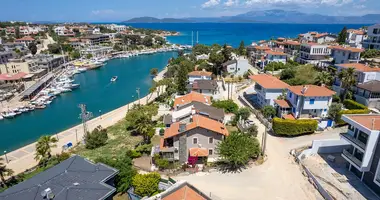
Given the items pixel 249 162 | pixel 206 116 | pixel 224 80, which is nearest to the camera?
pixel 249 162

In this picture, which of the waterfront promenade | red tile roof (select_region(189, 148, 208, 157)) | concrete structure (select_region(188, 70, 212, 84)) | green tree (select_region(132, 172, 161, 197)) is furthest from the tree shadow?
concrete structure (select_region(188, 70, 212, 84))

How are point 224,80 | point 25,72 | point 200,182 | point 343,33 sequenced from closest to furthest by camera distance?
point 200,182 < point 224,80 < point 25,72 < point 343,33

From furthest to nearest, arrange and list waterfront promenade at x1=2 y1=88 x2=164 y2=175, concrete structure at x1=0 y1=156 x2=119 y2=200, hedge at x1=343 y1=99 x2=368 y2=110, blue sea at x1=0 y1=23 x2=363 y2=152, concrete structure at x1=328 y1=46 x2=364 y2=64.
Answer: concrete structure at x1=328 y1=46 x2=364 y2=64 < blue sea at x1=0 y1=23 x2=363 y2=152 < hedge at x1=343 y1=99 x2=368 y2=110 < waterfront promenade at x1=2 y1=88 x2=164 y2=175 < concrete structure at x1=0 y1=156 x2=119 y2=200

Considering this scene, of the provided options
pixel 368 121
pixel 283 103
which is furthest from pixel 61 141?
pixel 368 121

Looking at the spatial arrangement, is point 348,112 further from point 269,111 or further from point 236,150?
point 236,150

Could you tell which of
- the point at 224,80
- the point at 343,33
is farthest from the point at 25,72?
the point at 343,33

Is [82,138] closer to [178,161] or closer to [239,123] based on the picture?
[178,161]

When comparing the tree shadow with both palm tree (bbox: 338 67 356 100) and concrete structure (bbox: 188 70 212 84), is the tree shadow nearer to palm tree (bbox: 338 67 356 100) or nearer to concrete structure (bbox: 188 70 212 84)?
palm tree (bbox: 338 67 356 100)
